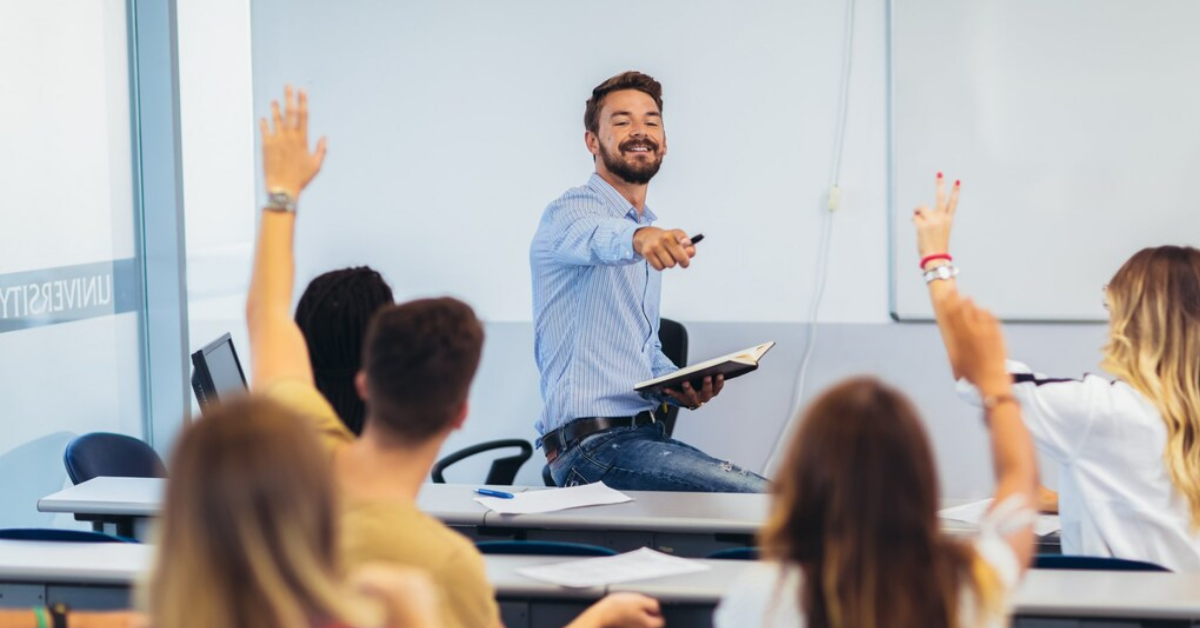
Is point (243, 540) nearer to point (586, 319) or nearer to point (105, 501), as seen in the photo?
point (105, 501)

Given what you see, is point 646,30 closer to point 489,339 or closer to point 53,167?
point 489,339

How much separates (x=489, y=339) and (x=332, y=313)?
286 centimetres

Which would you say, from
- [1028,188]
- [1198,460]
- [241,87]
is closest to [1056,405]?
[1198,460]

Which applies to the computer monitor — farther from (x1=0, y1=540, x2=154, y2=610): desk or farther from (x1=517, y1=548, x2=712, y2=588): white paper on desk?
(x1=517, y1=548, x2=712, y2=588): white paper on desk

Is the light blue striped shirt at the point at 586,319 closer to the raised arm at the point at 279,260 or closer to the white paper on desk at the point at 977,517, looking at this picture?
the white paper on desk at the point at 977,517

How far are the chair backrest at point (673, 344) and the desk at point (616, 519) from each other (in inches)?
48.8

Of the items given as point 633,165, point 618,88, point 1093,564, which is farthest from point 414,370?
point 618,88

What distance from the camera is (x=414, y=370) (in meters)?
1.76

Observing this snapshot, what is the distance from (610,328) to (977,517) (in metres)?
1.12

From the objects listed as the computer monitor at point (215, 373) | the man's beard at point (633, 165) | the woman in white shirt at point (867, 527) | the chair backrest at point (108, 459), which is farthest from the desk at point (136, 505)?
the woman in white shirt at point (867, 527)

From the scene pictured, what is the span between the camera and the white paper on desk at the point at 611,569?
234 cm

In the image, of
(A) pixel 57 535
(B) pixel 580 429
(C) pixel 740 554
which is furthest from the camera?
(B) pixel 580 429

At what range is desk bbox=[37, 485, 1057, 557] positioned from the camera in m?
2.90

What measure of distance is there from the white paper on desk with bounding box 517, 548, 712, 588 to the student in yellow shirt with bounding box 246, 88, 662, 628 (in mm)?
563
